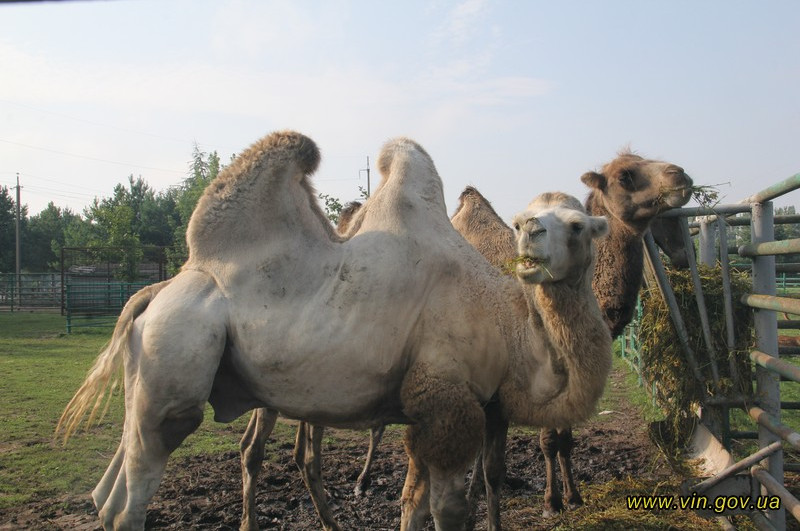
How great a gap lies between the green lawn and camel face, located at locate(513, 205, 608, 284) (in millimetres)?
4790

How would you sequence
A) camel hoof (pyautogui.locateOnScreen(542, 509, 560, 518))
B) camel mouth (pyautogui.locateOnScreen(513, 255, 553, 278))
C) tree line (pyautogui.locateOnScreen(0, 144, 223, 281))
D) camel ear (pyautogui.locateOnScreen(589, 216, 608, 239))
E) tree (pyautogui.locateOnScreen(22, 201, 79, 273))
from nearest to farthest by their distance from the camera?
camel mouth (pyautogui.locateOnScreen(513, 255, 553, 278))
camel ear (pyautogui.locateOnScreen(589, 216, 608, 239))
camel hoof (pyautogui.locateOnScreen(542, 509, 560, 518))
tree line (pyautogui.locateOnScreen(0, 144, 223, 281))
tree (pyautogui.locateOnScreen(22, 201, 79, 273))

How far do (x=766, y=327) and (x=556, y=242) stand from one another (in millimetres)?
1961

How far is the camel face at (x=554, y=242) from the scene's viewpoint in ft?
11.4

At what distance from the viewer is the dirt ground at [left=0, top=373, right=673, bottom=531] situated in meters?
5.22

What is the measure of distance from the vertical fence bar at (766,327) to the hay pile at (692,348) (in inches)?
12.8

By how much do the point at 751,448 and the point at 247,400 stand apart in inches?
199

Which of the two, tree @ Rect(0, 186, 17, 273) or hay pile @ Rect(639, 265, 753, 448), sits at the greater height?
tree @ Rect(0, 186, 17, 273)

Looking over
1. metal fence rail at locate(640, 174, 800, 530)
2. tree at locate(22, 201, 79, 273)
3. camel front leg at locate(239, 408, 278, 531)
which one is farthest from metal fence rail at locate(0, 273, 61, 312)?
metal fence rail at locate(640, 174, 800, 530)

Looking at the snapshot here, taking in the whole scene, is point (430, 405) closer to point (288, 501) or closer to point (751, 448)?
point (288, 501)

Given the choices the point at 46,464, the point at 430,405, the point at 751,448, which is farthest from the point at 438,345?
the point at 46,464

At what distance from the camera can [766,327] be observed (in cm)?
444

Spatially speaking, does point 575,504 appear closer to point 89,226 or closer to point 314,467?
point 314,467

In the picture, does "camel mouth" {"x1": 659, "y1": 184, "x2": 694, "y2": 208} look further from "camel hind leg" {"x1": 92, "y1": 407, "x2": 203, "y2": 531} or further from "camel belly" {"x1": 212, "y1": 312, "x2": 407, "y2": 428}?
"camel hind leg" {"x1": 92, "y1": 407, "x2": 203, "y2": 531}

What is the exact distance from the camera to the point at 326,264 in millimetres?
4051
